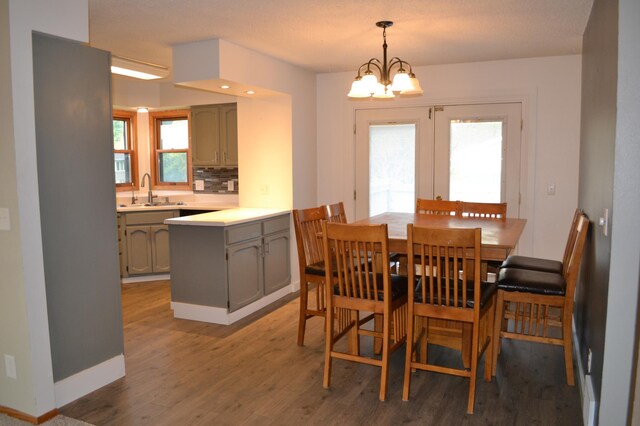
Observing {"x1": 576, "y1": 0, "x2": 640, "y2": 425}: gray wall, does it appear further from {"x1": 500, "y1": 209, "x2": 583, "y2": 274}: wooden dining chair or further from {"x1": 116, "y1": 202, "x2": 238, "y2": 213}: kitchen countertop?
{"x1": 116, "y1": 202, "x2": 238, "y2": 213}: kitchen countertop

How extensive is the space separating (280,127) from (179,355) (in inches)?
102

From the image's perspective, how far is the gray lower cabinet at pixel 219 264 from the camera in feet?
14.1

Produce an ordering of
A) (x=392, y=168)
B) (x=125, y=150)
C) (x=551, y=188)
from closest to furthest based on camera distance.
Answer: (x=551, y=188)
(x=392, y=168)
(x=125, y=150)

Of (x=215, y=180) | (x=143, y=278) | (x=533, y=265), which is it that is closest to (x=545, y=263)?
(x=533, y=265)

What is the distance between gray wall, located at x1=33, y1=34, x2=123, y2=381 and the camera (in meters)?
2.79

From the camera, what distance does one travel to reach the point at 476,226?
150 inches

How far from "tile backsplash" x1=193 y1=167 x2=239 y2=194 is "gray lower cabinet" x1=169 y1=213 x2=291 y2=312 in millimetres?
1692

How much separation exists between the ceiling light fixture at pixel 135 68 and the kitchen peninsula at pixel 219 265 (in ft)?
4.58

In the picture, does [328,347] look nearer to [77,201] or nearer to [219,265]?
[219,265]

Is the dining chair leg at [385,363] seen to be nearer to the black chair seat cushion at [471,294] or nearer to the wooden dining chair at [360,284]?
the wooden dining chair at [360,284]

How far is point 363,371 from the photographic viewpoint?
Result: 3.38m

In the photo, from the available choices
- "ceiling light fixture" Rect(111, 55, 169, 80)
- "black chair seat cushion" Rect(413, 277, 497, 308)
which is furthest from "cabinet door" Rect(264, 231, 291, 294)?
"black chair seat cushion" Rect(413, 277, 497, 308)

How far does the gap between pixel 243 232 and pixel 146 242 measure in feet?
6.06

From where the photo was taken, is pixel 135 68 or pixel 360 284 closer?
pixel 360 284
